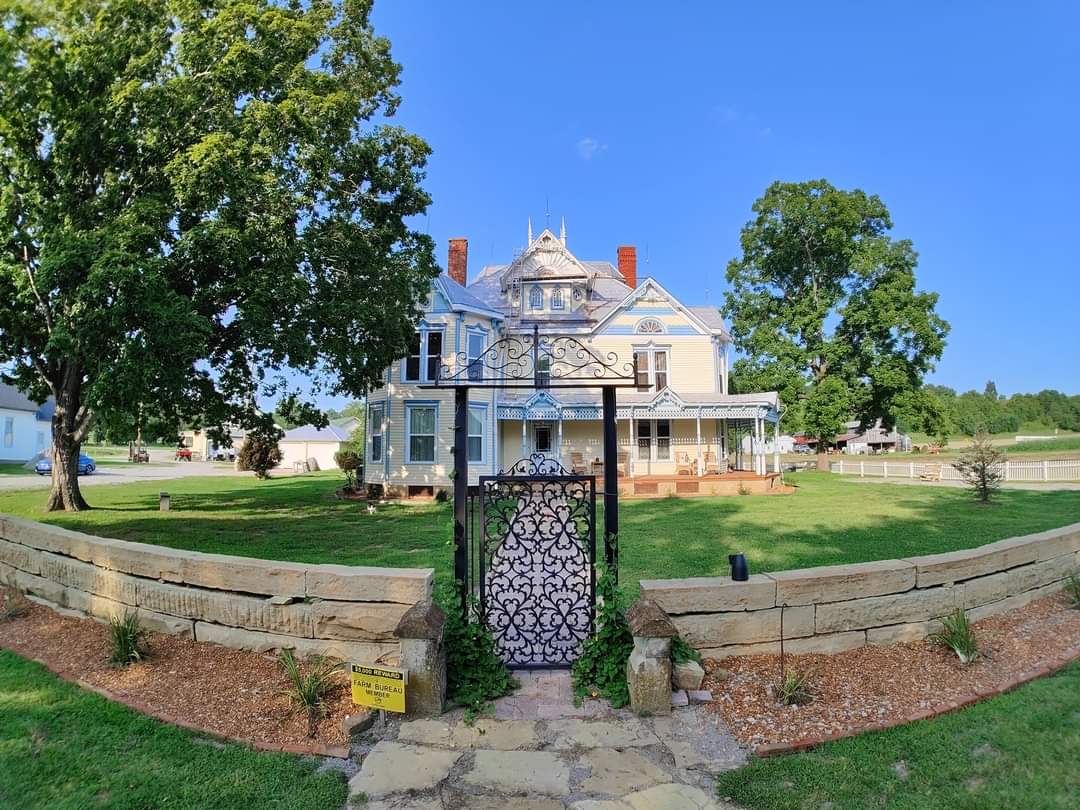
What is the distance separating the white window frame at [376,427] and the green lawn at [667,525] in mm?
2035

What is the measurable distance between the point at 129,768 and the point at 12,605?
4.43 meters

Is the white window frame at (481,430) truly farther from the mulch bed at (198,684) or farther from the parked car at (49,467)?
the parked car at (49,467)

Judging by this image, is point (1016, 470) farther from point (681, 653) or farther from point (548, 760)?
point (548, 760)

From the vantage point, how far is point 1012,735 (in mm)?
3363

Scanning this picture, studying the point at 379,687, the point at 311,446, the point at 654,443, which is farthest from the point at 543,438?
the point at 311,446

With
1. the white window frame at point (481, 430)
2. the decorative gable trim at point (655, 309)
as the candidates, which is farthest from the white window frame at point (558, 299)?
the white window frame at point (481, 430)

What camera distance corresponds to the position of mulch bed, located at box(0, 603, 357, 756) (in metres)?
3.63

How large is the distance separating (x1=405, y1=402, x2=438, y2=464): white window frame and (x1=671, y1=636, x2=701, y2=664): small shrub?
609 inches

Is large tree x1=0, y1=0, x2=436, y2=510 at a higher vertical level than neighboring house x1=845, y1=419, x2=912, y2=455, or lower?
higher

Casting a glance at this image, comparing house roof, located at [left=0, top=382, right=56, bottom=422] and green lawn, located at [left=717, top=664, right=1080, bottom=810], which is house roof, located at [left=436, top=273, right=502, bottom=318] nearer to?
green lawn, located at [left=717, top=664, right=1080, bottom=810]

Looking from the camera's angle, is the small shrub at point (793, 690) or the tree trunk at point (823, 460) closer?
the small shrub at point (793, 690)

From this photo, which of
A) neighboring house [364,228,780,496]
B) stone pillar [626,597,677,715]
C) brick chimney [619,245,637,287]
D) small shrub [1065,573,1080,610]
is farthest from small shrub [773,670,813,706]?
brick chimney [619,245,637,287]

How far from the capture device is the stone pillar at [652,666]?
12.7 feet

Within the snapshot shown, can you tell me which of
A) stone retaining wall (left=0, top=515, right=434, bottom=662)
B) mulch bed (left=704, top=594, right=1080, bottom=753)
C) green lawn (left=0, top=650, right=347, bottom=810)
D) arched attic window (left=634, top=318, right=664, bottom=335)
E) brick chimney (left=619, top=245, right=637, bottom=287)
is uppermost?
brick chimney (left=619, top=245, right=637, bottom=287)
